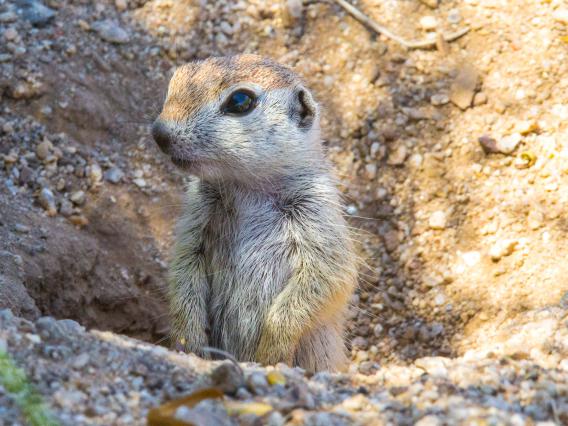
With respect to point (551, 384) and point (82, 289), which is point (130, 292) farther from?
point (551, 384)

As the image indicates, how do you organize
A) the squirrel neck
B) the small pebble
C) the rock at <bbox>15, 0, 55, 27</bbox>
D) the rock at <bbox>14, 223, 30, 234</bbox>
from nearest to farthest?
the squirrel neck < the rock at <bbox>14, 223, 30, 234</bbox> < the small pebble < the rock at <bbox>15, 0, 55, 27</bbox>

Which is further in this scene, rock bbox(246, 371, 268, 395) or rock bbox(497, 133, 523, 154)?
rock bbox(497, 133, 523, 154)

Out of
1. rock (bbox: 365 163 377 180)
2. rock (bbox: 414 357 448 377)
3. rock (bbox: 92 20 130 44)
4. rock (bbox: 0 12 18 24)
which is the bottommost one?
rock (bbox: 414 357 448 377)

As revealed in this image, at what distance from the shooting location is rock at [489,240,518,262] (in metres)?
6.04

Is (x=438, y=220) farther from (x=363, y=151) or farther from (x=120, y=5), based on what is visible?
(x=120, y=5)

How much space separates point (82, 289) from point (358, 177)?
2.33 meters

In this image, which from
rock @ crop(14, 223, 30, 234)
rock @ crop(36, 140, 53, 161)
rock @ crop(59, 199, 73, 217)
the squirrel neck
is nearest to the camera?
the squirrel neck

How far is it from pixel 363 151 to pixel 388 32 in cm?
101

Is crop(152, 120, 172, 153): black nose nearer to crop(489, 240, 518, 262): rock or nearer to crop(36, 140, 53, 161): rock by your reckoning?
crop(36, 140, 53, 161): rock

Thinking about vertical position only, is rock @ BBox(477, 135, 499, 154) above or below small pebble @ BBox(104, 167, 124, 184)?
above

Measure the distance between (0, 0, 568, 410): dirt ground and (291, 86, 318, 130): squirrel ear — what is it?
1224 millimetres

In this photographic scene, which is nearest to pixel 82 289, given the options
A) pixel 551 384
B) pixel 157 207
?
pixel 157 207

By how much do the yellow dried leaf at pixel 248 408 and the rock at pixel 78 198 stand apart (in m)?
3.49

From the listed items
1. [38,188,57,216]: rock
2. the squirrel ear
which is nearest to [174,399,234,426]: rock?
the squirrel ear
